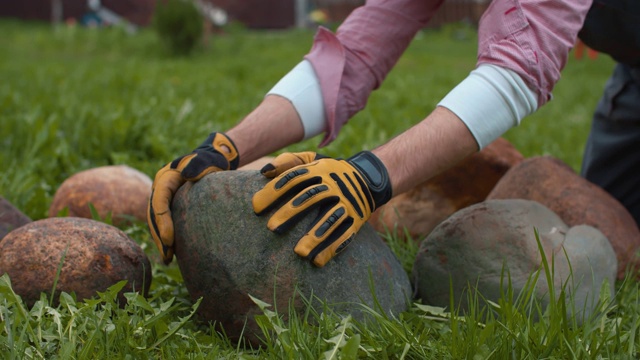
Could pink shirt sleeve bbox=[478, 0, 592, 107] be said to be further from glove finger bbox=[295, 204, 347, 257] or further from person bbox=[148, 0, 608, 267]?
glove finger bbox=[295, 204, 347, 257]

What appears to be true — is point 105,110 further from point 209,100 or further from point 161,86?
point 161,86

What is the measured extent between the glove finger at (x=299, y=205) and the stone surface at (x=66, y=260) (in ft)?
1.45

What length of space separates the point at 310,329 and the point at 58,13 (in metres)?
20.7

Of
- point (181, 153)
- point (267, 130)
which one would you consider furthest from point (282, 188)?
point (181, 153)

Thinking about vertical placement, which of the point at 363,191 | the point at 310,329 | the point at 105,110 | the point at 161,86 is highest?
the point at 363,191

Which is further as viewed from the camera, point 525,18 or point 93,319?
point 525,18

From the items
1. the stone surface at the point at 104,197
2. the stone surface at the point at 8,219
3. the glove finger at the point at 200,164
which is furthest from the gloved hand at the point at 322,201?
the stone surface at the point at 104,197

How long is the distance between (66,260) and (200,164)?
1.38ft

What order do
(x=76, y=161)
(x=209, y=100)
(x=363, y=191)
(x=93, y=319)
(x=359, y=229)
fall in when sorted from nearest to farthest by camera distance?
(x=93, y=319) → (x=363, y=191) → (x=359, y=229) → (x=76, y=161) → (x=209, y=100)

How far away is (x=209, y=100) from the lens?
5777 mm

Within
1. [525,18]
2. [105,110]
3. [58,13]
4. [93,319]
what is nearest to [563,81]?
[105,110]

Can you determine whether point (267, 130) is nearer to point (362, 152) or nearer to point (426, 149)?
point (362, 152)

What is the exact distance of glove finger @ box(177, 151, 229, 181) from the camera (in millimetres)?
2031

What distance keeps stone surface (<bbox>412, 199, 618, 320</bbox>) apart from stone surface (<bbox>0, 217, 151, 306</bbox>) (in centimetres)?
84
